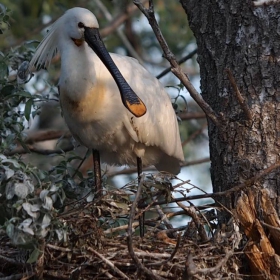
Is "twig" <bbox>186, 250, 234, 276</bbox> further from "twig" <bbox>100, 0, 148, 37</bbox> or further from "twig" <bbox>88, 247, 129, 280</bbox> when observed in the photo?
"twig" <bbox>100, 0, 148, 37</bbox>

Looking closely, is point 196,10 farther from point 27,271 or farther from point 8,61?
point 27,271

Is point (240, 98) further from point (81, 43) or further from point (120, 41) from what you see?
point (120, 41)

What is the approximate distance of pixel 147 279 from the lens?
160 inches

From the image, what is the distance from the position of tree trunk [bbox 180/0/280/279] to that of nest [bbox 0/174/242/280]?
0.14 meters

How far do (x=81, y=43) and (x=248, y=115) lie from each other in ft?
4.46

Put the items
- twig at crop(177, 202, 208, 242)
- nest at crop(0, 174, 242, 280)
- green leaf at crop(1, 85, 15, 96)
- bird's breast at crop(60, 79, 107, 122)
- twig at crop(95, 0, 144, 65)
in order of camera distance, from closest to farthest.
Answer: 1. nest at crop(0, 174, 242, 280)
2. twig at crop(177, 202, 208, 242)
3. green leaf at crop(1, 85, 15, 96)
4. bird's breast at crop(60, 79, 107, 122)
5. twig at crop(95, 0, 144, 65)

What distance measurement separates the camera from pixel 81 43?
5215mm

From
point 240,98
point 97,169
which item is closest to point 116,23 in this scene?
point 97,169

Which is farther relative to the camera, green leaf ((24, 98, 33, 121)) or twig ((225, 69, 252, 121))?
green leaf ((24, 98, 33, 121))

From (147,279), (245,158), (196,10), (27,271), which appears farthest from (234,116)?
(27,271)

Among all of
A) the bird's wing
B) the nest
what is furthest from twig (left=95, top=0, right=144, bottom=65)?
the nest

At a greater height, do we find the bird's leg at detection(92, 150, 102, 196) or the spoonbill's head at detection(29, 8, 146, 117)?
the spoonbill's head at detection(29, 8, 146, 117)

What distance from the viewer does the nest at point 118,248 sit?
401 centimetres

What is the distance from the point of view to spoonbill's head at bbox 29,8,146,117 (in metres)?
4.97
